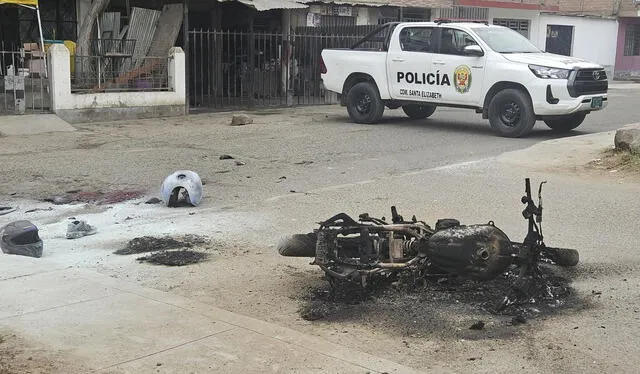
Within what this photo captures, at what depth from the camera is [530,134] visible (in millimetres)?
14422

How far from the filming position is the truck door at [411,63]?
14727mm

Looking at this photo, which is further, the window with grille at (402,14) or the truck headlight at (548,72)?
the window with grille at (402,14)

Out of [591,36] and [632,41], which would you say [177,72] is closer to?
[591,36]

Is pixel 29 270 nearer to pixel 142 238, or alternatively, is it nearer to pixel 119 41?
pixel 142 238

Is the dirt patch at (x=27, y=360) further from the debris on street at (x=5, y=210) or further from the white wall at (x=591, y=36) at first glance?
the white wall at (x=591, y=36)

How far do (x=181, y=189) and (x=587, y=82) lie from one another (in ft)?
27.5

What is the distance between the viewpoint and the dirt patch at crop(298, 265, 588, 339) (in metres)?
4.80

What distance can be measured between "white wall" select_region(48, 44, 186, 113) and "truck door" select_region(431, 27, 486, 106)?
6.07m

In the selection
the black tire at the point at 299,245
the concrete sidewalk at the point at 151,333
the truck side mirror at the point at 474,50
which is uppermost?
the truck side mirror at the point at 474,50

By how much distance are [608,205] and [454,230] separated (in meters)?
3.95

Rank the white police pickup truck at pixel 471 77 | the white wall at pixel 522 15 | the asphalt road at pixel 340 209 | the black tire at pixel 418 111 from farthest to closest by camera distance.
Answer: the white wall at pixel 522 15 < the black tire at pixel 418 111 < the white police pickup truck at pixel 471 77 < the asphalt road at pixel 340 209

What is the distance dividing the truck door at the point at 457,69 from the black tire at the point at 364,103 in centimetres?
151

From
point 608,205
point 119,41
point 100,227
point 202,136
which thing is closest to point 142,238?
point 100,227

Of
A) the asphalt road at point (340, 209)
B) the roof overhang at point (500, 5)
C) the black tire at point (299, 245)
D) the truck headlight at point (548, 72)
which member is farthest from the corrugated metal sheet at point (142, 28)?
the black tire at point (299, 245)
